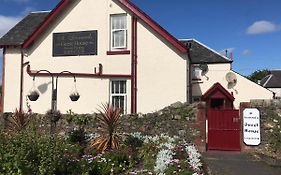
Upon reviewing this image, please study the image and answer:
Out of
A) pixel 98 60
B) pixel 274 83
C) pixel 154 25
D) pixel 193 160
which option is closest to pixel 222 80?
pixel 154 25

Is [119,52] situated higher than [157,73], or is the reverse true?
[119,52]

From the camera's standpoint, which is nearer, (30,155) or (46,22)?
(30,155)

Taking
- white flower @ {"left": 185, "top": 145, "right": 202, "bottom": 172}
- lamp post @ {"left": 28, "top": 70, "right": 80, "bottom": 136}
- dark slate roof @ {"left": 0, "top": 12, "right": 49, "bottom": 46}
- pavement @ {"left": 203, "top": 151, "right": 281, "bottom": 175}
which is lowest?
pavement @ {"left": 203, "top": 151, "right": 281, "bottom": 175}

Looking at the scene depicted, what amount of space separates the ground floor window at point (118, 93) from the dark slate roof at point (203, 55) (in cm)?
992

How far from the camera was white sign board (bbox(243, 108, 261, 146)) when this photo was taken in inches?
519

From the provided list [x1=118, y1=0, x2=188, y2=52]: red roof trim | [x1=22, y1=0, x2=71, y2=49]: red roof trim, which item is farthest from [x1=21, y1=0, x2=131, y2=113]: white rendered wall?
[x1=118, y1=0, x2=188, y2=52]: red roof trim

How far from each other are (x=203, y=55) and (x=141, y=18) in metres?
11.1

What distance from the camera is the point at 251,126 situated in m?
13.3

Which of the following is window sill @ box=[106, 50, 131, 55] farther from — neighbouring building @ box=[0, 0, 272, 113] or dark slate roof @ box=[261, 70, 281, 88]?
dark slate roof @ box=[261, 70, 281, 88]

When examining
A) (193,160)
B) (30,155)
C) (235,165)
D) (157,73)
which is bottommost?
(235,165)

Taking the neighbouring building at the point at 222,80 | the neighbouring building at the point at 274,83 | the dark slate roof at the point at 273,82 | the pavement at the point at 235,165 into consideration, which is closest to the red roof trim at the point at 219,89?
the neighbouring building at the point at 222,80

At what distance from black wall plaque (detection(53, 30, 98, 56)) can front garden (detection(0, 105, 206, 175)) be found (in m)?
4.25

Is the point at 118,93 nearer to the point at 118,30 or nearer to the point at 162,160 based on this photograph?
the point at 118,30

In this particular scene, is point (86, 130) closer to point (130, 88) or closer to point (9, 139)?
point (130, 88)
